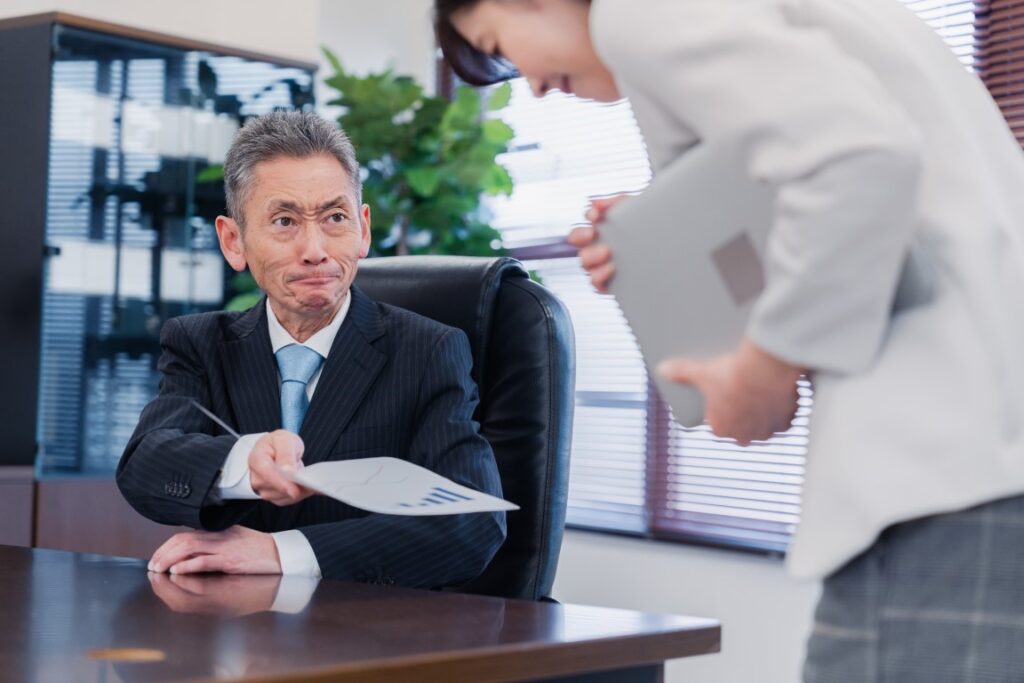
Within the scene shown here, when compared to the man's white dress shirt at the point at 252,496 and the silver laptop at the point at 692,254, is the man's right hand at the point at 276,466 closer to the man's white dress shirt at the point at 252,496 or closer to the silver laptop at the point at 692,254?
the man's white dress shirt at the point at 252,496

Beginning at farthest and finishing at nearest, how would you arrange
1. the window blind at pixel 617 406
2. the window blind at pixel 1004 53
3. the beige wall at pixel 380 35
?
the beige wall at pixel 380 35 → the window blind at pixel 617 406 → the window blind at pixel 1004 53

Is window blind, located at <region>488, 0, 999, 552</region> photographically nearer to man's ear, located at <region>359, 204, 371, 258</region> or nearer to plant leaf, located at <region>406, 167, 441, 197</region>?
plant leaf, located at <region>406, 167, 441, 197</region>

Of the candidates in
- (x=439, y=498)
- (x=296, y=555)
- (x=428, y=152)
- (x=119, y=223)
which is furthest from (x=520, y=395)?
Result: (x=428, y=152)

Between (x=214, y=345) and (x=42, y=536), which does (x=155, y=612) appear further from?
(x=42, y=536)

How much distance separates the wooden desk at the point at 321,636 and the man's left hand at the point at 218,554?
0.35 feet

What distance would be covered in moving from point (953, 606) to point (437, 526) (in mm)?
899

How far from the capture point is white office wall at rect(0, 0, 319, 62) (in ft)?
13.9

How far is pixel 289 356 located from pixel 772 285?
120 cm

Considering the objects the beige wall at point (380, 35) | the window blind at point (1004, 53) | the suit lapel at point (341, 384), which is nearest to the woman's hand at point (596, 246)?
the suit lapel at point (341, 384)

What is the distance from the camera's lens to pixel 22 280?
11.7 ft

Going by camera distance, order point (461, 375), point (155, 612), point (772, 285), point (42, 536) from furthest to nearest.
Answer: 1. point (42, 536)
2. point (461, 375)
3. point (155, 612)
4. point (772, 285)

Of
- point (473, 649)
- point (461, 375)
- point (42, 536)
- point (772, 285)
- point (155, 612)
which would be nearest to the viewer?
point (772, 285)

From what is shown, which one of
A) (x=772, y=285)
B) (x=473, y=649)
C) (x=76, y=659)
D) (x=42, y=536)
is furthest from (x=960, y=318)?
(x=42, y=536)

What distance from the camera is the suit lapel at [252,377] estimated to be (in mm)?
1880
